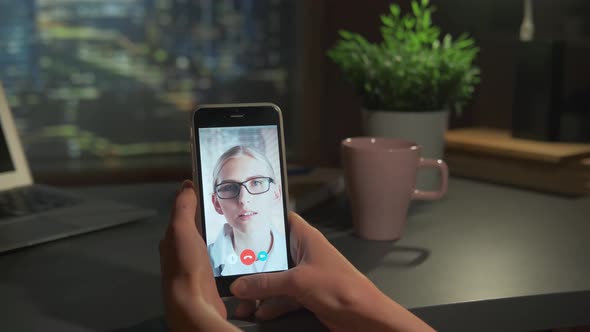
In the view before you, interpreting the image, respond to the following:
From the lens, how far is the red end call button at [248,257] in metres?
0.67

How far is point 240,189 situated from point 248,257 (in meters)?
0.07

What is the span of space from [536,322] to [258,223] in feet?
1.01

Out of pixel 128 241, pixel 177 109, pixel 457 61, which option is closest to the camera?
→ pixel 128 241

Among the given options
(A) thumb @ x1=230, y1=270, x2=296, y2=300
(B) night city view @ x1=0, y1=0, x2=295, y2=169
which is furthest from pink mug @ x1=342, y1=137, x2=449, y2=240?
(B) night city view @ x1=0, y1=0, x2=295, y2=169

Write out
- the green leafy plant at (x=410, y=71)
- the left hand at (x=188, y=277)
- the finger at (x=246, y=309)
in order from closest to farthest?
the left hand at (x=188, y=277) → the finger at (x=246, y=309) → the green leafy plant at (x=410, y=71)

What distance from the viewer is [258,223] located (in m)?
0.68

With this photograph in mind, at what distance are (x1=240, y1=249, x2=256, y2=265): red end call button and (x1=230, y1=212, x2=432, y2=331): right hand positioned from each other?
1.8 inches

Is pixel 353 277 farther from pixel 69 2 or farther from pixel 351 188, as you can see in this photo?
pixel 69 2

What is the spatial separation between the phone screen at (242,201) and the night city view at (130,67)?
203 cm

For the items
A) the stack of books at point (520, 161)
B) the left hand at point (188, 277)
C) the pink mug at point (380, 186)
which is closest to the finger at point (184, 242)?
the left hand at point (188, 277)

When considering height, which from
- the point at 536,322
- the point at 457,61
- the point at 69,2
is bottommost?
the point at 536,322

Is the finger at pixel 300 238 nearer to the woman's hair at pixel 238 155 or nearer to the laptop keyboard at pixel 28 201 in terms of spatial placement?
the woman's hair at pixel 238 155

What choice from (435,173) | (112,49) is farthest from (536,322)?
(112,49)

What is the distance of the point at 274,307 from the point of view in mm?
620
